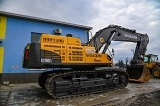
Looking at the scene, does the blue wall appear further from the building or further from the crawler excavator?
the crawler excavator

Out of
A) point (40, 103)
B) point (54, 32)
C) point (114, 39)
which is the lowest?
point (40, 103)

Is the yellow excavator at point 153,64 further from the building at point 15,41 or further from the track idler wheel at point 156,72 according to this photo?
the building at point 15,41

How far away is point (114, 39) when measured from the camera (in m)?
11.7

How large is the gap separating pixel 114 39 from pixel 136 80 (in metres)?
3.80

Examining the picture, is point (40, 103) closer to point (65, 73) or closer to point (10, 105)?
point (10, 105)

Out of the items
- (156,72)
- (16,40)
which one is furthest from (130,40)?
(156,72)

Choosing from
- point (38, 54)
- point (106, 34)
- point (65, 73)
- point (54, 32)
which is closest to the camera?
point (38, 54)

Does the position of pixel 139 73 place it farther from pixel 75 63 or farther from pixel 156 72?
pixel 156 72

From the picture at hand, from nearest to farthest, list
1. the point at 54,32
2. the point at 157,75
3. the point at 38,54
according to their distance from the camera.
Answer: the point at 38,54 → the point at 54,32 → the point at 157,75

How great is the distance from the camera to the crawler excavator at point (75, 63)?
850 cm

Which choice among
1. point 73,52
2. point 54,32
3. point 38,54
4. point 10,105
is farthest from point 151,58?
point 10,105

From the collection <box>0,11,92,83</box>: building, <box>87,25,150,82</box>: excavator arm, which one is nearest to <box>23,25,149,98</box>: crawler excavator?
<box>87,25,150,82</box>: excavator arm

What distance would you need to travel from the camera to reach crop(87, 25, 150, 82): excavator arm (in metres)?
11.0

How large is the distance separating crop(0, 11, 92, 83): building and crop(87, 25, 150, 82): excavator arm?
5691 millimetres
